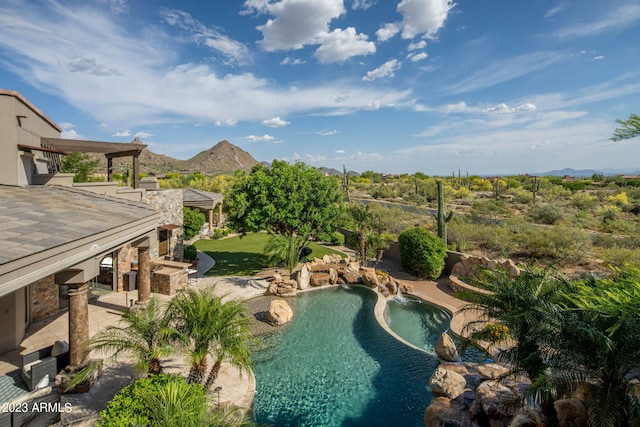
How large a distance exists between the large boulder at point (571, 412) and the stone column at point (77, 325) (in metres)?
9.90

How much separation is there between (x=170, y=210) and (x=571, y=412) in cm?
1919

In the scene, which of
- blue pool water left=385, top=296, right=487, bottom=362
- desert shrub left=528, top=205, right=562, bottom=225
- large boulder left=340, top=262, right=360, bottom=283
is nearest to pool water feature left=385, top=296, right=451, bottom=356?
blue pool water left=385, top=296, right=487, bottom=362

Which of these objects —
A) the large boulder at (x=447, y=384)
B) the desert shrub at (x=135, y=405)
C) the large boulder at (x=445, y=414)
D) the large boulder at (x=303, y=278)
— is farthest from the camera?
the large boulder at (x=303, y=278)

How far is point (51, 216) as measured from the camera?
7.52 meters

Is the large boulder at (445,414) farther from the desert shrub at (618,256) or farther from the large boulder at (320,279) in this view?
the desert shrub at (618,256)

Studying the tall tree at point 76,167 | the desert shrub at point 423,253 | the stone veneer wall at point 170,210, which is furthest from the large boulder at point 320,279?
the tall tree at point 76,167

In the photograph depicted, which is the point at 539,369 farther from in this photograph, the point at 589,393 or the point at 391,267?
the point at 391,267

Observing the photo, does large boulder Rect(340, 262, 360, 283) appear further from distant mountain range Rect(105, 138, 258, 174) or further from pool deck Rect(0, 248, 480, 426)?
distant mountain range Rect(105, 138, 258, 174)

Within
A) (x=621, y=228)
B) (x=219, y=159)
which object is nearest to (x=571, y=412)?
(x=621, y=228)

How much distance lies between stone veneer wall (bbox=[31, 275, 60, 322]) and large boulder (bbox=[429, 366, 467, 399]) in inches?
497

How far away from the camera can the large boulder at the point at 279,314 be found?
11.9 m

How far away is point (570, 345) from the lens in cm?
496

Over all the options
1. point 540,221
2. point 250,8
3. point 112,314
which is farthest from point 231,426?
point 540,221

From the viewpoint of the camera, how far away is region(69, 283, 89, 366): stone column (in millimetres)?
7031
